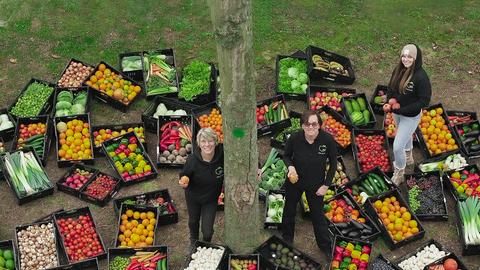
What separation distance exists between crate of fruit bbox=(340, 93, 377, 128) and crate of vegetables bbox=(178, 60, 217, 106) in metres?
2.34

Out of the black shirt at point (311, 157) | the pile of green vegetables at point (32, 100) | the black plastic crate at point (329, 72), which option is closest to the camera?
the black shirt at point (311, 157)

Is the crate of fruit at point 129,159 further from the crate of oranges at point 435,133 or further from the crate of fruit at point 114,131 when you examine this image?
the crate of oranges at point 435,133

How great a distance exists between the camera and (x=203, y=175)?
720 cm

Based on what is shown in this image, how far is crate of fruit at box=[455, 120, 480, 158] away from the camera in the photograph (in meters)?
9.70

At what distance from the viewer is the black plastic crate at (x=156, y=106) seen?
1019cm

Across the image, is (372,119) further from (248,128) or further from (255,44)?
(248,128)

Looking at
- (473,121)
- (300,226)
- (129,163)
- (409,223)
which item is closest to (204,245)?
(300,226)

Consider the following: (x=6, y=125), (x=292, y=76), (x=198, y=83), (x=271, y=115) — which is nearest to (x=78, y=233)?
(x=6, y=125)

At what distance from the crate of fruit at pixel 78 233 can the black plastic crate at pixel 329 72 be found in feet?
16.0

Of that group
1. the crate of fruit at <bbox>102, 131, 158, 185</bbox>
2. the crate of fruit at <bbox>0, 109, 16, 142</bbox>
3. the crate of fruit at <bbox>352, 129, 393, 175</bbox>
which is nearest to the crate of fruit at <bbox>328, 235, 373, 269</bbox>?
the crate of fruit at <bbox>352, 129, 393, 175</bbox>

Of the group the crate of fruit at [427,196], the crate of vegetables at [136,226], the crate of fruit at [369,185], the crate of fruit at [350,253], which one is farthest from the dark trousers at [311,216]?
the crate of vegetables at [136,226]

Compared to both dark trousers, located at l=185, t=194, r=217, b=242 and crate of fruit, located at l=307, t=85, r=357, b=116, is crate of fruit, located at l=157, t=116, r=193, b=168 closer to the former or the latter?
dark trousers, located at l=185, t=194, r=217, b=242

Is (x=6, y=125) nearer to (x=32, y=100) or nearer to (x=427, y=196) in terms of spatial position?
(x=32, y=100)

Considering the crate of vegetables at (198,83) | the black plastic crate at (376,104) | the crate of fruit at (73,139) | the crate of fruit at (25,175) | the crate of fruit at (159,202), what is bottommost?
the crate of fruit at (159,202)
